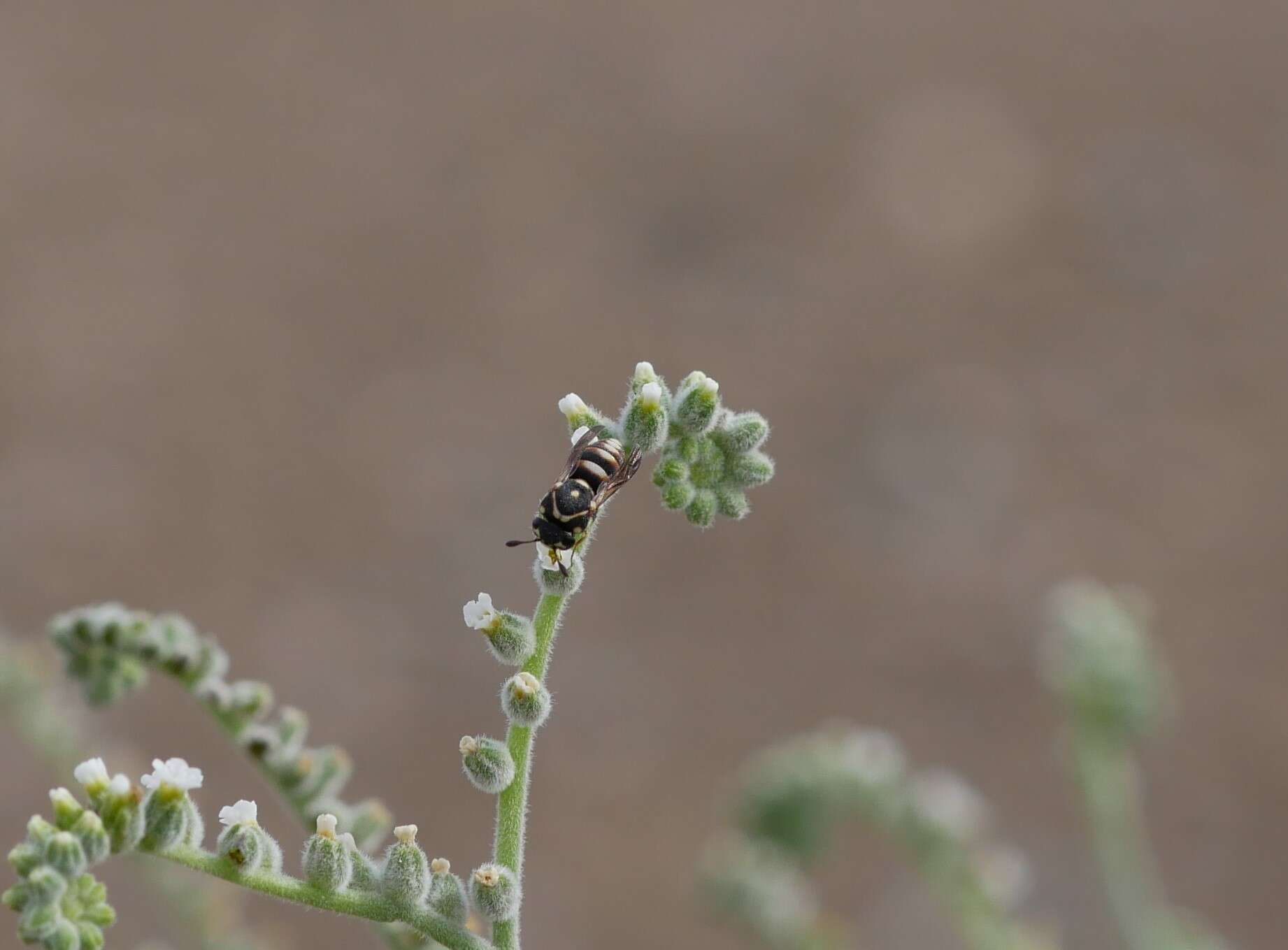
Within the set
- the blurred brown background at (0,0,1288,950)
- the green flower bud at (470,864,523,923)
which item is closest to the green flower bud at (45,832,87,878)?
the green flower bud at (470,864,523,923)

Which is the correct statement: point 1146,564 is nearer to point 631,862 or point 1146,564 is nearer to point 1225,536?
point 1225,536

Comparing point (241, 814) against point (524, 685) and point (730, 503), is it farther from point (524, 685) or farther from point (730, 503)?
point (730, 503)

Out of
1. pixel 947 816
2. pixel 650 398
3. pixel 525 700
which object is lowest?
pixel 525 700

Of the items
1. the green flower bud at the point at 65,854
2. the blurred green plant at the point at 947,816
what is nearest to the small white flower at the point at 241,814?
the green flower bud at the point at 65,854

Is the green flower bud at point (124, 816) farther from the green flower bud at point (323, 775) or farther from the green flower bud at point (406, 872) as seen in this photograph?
the green flower bud at point (323, 775)

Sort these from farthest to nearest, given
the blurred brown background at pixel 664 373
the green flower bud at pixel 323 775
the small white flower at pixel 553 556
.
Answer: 1. the blurred brown background at pixel 664 373
2. the green flower bud at pixel 323 775
3. the small white flower at pixel 553 556

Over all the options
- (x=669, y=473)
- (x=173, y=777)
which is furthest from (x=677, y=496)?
(x=173, y=777)
